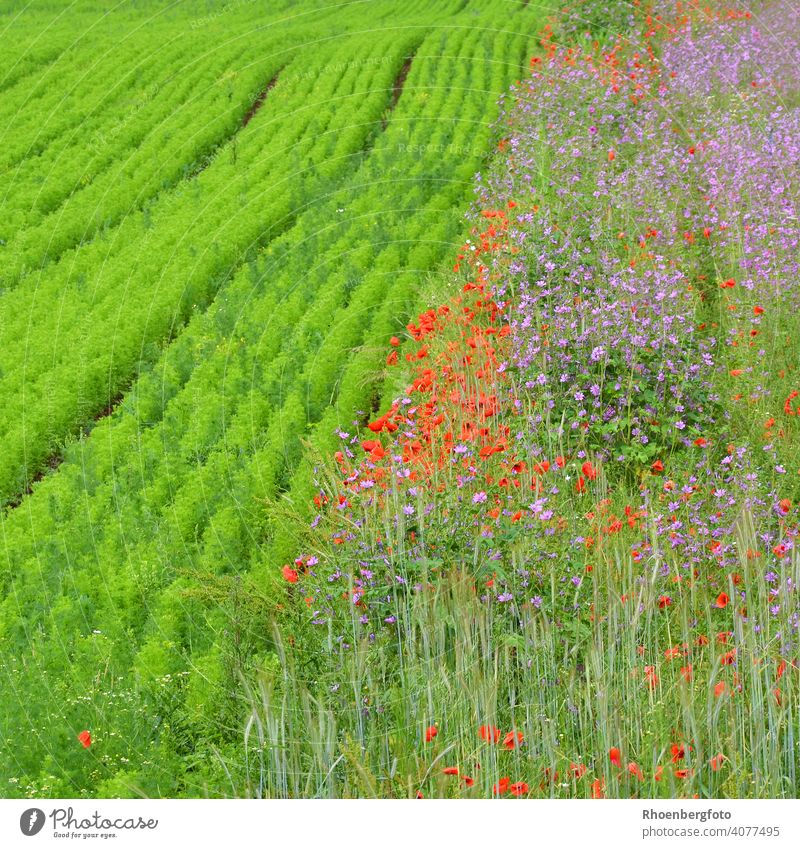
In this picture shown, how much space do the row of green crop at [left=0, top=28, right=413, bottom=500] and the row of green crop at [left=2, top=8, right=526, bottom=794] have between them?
48 centimetres

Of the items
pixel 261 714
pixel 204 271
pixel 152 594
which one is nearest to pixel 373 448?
pixel 152 594

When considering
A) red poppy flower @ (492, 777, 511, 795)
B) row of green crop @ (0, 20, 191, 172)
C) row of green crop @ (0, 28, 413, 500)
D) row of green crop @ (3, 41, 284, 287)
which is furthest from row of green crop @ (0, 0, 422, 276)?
red poppy flower @ (492, 777, 511, 795)

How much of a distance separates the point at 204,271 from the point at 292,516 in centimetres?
526

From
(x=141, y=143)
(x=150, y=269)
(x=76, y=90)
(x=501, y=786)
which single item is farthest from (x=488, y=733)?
(x=76, y=90)

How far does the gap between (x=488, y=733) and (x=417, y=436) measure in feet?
10.0

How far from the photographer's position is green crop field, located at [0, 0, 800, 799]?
4266mm

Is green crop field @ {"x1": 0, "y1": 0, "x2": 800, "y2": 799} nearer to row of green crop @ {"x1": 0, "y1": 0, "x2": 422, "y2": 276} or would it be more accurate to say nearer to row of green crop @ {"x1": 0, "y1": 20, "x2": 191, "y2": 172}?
row of green crop @ {"x1": 0, "y1": 0, "x2": 422, "y2": 276}

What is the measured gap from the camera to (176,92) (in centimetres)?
1670

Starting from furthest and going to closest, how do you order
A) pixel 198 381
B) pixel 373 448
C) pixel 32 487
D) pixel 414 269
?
1. pixel 414 269
2. pixel 198 381
3. pixel 32 487
4. pixel 373 448

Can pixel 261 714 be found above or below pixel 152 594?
above

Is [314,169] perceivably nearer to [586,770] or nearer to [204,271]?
[204,271]

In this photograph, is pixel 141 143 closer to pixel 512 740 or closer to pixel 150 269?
pixel 150 269

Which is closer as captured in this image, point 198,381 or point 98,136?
point 198,381

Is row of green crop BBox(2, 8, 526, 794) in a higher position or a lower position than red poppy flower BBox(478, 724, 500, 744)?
lower
